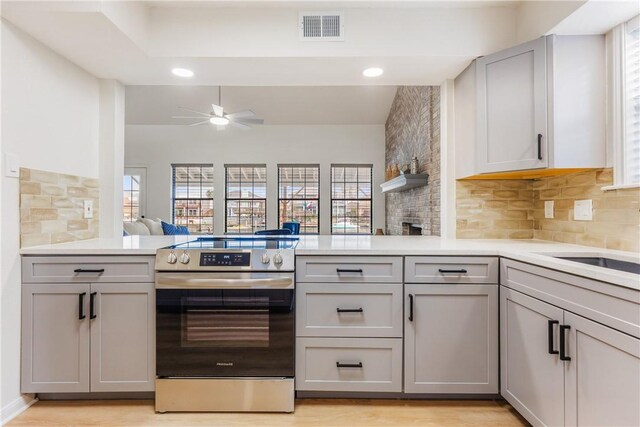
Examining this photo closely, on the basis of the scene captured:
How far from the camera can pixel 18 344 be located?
5.72 feet

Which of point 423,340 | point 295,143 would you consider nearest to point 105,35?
point 423,340

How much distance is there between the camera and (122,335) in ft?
5.82

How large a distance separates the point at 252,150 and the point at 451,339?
5.98 meters

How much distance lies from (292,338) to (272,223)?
5.37 metres


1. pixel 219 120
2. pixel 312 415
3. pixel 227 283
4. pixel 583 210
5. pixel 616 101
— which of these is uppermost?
pixel 219 120

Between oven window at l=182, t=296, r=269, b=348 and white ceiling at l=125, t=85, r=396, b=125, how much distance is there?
508cm

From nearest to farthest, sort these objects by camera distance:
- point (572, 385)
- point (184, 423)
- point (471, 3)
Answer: point (572, 385) < point (184, 423) < point (471, 3)

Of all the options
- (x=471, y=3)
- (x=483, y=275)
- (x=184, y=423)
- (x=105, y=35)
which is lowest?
(x=184, y=423)

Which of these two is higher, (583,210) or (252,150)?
(252,150)

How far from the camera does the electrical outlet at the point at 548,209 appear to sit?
215 cm

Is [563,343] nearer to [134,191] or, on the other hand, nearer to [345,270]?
[345,270]

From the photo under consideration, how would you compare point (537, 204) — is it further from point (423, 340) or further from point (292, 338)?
point (292, 338)

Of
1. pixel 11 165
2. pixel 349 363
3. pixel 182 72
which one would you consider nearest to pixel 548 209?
pixel 349 363

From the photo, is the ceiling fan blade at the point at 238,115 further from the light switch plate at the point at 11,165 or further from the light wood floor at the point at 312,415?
the light wood floor at the point at 312,415
